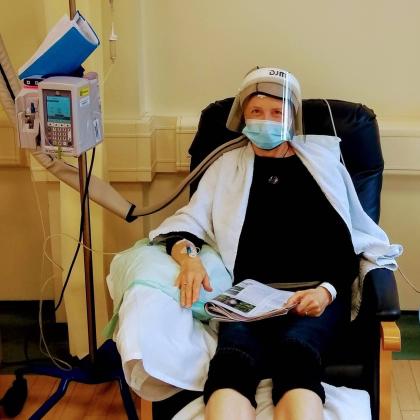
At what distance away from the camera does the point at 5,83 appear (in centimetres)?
202

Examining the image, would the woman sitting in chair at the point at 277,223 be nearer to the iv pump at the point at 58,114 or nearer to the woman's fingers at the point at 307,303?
the woman's fingers at the point at 307,303

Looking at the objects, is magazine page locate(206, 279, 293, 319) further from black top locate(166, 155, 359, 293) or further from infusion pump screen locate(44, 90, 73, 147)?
infusion pump screen locate(44, 90, 73, 147)

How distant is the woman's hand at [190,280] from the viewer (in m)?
1.85

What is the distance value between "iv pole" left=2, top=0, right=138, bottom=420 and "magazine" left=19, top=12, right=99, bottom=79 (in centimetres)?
25

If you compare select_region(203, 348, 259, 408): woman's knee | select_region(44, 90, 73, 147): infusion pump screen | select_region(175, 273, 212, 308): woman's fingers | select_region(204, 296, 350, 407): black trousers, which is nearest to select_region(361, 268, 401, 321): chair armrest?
select_region(204, 296, 350, 407): black trousers

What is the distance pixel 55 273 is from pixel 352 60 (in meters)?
1.43

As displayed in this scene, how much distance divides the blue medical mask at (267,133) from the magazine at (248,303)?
0.43 metres

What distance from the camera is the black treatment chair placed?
5.76 feet

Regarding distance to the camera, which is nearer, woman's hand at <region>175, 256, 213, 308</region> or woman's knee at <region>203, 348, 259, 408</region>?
woman's knee at <region>203, 348, 259, 408</region>

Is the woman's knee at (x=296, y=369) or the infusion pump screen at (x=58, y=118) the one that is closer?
the woman's knee at (x=296, y=369)

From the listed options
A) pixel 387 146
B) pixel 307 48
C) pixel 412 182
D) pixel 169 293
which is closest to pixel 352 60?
pixel 307 48

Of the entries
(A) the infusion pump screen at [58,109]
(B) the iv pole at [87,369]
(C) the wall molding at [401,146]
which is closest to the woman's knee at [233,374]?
→ (B) the iv pole at [87,369]

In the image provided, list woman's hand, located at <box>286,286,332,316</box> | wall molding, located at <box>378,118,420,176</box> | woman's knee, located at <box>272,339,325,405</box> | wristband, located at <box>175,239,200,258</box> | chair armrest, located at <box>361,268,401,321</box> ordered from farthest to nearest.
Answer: wall molding, located at <box>378,118,420,176</box>, wristband, located at <box>175,239,200,258</box>, woman's hand, located at <box>286,286,332,316</box>, chair armrest, located at <box>361,268,401,321</box>, woman's knee, located at <box>272,339,325,405</box>

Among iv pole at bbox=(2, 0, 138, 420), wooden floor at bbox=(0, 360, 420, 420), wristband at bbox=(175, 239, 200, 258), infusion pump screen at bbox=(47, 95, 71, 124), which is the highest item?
infusion pump screen at bbox=(47, 95, 71, 124)
